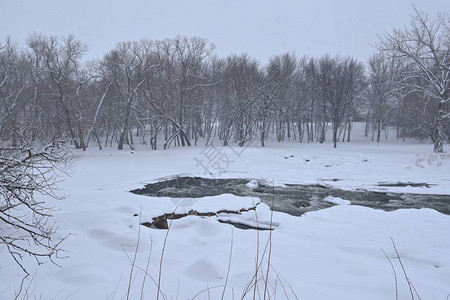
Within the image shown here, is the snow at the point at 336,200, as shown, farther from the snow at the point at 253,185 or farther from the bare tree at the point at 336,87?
the bare tree at the point at 336,87

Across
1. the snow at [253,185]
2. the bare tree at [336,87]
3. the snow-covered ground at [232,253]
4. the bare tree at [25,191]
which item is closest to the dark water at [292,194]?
the snow at [253,185]

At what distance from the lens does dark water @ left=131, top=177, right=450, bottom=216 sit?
894 centimetres

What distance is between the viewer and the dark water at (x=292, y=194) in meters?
8.94

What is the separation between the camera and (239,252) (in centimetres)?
477

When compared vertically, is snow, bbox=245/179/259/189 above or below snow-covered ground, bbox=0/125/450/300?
below

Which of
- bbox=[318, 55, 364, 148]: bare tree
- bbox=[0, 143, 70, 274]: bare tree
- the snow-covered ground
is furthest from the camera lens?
bbox=[318, 55, 364, 148]: bare tree

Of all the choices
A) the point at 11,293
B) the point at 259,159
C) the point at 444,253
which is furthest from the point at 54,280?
the point at 259,159

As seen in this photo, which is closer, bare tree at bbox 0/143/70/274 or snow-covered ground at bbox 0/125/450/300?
bare tree at bbox 0/143/70/274

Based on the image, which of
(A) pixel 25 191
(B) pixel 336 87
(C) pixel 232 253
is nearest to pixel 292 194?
(C) pixel 232 253

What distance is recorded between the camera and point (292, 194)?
35.3 feet

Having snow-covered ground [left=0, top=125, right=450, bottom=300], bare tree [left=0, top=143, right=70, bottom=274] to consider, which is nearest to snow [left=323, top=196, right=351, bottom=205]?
snow-covered ground [left=0, top=125, right=450, bottom=300]

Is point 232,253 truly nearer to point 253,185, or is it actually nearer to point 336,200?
point 336,200

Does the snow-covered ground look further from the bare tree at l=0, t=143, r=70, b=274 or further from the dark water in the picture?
the dark water

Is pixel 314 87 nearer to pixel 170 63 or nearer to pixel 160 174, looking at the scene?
pixel 170 63
